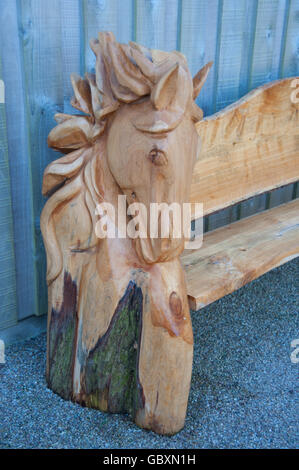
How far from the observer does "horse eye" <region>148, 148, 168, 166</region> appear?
146 cm

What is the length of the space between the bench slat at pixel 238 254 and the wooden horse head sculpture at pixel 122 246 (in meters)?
0.20

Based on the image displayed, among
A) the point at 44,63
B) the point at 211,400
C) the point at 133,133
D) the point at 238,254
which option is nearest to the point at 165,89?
the point at 133,133

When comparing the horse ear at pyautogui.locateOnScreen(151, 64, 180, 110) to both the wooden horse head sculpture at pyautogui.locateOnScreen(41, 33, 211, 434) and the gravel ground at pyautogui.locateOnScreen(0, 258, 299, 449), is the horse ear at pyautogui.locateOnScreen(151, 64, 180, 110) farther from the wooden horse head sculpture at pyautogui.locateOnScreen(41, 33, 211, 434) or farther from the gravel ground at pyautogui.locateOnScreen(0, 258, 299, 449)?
the gravel ground at pyautogui.locateOnScreen(0, 258, 299, 449)

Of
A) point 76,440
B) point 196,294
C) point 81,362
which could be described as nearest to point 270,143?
point 196,294

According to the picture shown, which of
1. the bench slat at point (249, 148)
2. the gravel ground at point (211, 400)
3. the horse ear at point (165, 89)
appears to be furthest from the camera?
the bench slat at point (249, 148)

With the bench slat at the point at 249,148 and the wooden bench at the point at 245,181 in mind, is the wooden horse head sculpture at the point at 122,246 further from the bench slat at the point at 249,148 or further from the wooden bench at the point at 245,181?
the bench slat at the point at 249,148

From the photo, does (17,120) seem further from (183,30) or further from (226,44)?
(226,44)

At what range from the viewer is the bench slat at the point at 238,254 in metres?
1.82

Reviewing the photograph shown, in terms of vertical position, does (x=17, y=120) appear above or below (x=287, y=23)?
below

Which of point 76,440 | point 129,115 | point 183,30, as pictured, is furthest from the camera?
point 183,30

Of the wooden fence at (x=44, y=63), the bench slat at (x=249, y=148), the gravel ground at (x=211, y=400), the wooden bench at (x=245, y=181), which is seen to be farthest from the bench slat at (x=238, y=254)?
the wooden fence at (x=44, y=63)

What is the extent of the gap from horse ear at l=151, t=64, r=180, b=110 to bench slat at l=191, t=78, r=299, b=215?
62 cm

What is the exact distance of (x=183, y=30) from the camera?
2.31 metres

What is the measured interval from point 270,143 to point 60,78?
1076 millimetres
